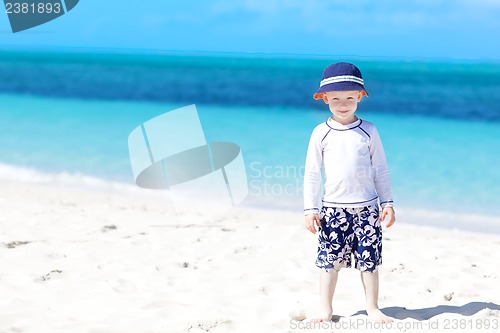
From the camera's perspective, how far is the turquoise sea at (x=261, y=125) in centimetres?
934

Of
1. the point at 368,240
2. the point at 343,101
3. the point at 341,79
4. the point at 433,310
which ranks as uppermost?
the point at 341,79

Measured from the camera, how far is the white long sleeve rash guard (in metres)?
3.50

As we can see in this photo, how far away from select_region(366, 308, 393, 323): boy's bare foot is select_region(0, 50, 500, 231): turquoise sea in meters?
4.04

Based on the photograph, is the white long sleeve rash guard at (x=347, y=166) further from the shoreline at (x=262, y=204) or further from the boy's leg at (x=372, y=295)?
the shoreline at (x=262, y=204)

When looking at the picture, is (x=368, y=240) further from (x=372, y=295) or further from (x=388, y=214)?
(x=372, y=295)

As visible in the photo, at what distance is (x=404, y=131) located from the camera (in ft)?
51.9

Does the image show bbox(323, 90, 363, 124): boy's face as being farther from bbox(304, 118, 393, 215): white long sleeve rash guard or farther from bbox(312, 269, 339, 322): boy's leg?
bbox(312, 269, 339, 322): boy's leg

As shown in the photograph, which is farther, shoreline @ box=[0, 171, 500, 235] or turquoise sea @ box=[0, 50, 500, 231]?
turquoise sea @ box=[0, 50, 500, 231]

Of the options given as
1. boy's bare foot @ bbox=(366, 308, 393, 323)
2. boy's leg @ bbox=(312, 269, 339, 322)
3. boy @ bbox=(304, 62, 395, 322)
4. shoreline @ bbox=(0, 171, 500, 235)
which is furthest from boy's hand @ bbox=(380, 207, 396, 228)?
shoreline @ bbox=(0, 171, 500, 235)

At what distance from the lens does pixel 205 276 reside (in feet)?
15.3

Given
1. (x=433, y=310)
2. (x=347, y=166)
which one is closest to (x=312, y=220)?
(x=347, y=166)

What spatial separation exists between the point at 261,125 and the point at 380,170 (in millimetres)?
12953

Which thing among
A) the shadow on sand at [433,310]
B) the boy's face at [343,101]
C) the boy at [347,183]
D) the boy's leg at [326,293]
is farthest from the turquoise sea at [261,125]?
the boy's face at [343,101]

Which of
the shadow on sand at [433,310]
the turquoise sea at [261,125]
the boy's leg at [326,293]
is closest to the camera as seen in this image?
the boy's leg at [326,293]
